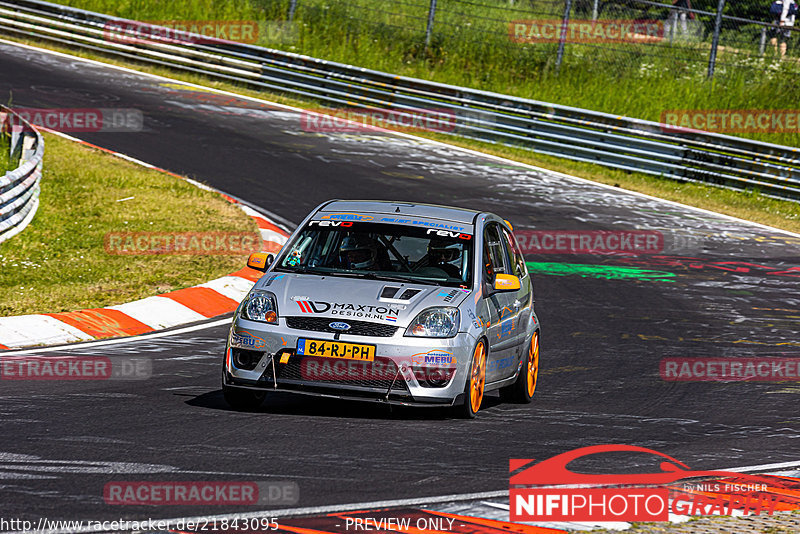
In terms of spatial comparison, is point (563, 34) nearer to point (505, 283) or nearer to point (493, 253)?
point (493, 253)

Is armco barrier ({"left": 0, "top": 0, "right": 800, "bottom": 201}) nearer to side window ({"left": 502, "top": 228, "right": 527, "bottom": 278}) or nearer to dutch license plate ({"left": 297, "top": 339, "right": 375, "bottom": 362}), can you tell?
side window ({"left": 502, "top": 228, "right": 527, "bottom": 278})

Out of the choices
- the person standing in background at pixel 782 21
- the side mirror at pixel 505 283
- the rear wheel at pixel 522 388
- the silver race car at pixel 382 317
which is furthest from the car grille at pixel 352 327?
the person standing in background at pixel 782 21

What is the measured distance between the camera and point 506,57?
2667 cm

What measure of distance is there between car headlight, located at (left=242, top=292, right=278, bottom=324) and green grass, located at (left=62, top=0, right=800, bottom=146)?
17.7m

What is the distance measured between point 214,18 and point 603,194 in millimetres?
13554

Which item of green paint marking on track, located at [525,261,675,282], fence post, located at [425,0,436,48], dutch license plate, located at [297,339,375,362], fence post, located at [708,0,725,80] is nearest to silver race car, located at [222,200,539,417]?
dutch license plate, located at [297,339,375,362]

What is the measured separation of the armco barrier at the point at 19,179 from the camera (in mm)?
12930

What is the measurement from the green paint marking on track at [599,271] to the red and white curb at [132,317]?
3.97 metres

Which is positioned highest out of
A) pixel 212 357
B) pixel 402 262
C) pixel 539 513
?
pixel 402 262

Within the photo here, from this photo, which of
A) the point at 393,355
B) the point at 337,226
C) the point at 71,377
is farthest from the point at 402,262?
the point at 71,377

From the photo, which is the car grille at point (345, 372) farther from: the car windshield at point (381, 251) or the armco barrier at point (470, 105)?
the armco barrier at point (470, 105)

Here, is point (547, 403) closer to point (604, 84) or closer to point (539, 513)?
point (539, 513)

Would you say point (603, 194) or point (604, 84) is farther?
point (604, 84)

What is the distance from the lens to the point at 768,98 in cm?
2492
